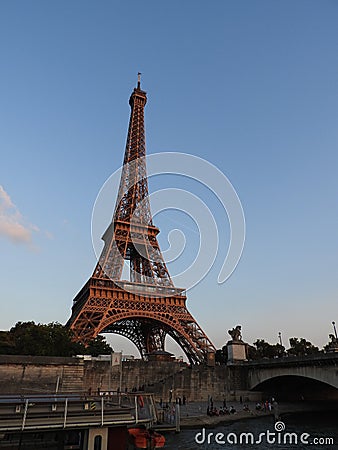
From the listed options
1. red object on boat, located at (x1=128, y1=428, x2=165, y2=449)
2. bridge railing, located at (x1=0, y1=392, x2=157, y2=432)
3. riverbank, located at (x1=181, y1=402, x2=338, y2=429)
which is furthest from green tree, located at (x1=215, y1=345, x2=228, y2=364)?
bridge railing, located at (x1=0, y1=392, x2=157, y2=432)

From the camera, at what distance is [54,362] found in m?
31.1

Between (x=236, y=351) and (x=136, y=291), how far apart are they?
15.4 metres

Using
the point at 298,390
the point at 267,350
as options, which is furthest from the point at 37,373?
the point at 267,350

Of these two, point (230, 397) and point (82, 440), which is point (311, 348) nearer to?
point (230, 397)

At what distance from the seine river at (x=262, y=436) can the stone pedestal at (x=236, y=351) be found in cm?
1420

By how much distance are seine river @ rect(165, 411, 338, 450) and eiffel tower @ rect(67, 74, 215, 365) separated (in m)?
16.3

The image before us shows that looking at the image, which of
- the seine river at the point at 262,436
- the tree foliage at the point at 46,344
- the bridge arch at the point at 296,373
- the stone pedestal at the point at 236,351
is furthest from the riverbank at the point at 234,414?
the tree foliage at the point at 46,344

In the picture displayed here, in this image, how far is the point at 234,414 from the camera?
94.2ft

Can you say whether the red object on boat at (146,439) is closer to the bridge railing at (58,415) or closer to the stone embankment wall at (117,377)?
the bridge railing at (58,415)

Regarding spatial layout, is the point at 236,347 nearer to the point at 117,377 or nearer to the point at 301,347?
the point at 117,377

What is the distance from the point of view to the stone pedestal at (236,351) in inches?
1633

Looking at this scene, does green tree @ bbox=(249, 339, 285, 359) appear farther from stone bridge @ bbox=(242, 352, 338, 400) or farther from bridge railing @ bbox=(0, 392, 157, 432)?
bridge railing @ bbox=(0, 392, 157, 432)

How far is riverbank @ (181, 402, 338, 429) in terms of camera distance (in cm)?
2411

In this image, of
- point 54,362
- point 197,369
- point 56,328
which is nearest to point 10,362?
point 54,362
